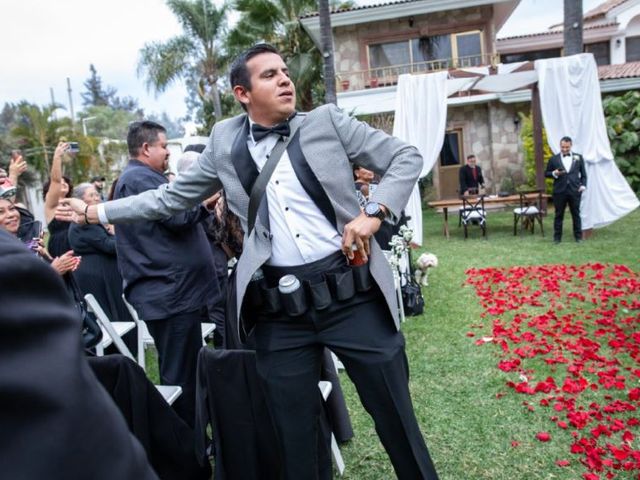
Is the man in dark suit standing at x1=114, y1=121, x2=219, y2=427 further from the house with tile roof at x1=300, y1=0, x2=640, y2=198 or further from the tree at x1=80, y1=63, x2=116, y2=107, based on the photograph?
the tree at x1=80, y1=63, x2=116, y2=107

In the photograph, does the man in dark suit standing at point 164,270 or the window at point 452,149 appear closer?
the man in dark suit standing at point 164,270

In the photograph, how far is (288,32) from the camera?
19.0 m

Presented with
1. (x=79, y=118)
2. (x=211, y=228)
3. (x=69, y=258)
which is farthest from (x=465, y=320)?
(x=79, y=118)

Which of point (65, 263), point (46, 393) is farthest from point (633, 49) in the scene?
point (46, 393)

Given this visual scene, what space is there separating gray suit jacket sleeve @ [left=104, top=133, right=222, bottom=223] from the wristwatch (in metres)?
0.76

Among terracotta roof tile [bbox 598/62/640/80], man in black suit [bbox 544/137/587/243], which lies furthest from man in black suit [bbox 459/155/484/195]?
terracotta roof tile [bbox 598/62/640/80]

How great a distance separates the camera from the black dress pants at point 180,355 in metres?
3.42

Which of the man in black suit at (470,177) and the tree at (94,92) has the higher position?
the tree at (94,92)

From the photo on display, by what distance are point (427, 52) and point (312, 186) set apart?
1841 centimetres

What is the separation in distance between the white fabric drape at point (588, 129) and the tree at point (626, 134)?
5585 millimetres

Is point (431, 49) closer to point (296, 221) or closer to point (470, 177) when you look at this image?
point (470, 177)

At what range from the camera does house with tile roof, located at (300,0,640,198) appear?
17.9m

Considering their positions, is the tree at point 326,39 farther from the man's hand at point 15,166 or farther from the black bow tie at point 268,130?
the black bow tie at point 268,130

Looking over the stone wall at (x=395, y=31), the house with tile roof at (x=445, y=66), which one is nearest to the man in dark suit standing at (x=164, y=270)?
the house with tile roof at (x=445, y=66)
